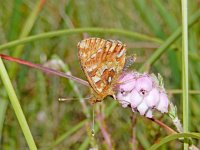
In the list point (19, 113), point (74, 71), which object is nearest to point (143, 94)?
point (19, 113)

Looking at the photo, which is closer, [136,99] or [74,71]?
[136,99]

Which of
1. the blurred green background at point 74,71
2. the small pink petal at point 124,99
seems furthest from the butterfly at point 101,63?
the blurred green background at point 74,71

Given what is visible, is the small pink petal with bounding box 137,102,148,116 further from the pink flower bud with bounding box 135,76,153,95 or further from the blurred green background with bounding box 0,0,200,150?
A: the blurred green background with bounding box 0,0,200,150

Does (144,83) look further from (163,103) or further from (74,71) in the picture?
(74,71)

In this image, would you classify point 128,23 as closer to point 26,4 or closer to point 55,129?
point 26,4

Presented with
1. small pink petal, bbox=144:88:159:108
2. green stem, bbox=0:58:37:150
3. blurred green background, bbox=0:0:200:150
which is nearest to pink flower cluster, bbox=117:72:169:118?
small pink petal, bbox=144:88:159:108

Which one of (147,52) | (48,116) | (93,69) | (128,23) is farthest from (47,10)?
(93,69)
